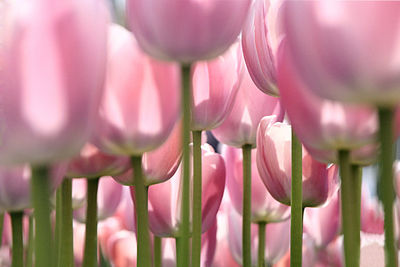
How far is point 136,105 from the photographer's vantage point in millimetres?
296

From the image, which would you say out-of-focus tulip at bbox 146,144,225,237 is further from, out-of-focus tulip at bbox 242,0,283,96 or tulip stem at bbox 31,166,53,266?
tulip stem at bbox 31,166,53,266

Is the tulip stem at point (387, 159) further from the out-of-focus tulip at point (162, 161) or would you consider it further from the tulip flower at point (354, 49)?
the out-of-focus tulip at point (162, 161)

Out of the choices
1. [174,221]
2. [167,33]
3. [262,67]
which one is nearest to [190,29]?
[167,33]

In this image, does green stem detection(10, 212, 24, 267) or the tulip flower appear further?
green stem detection(10, 212, 24, 267)

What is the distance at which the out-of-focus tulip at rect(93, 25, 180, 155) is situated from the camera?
11.4 inches

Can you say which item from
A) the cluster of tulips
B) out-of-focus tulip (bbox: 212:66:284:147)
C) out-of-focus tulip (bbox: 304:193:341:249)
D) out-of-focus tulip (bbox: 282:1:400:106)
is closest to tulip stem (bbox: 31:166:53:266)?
the cluster of tulips

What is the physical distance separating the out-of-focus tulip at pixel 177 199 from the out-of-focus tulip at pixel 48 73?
0.25 meters

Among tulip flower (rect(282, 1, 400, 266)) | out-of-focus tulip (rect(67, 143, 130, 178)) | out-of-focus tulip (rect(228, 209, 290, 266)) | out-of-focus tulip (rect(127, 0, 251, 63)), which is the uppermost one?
out-of-focus tulip (rect(127, 0, 251, 63))

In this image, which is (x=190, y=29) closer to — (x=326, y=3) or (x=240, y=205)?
(x=326, y=3)

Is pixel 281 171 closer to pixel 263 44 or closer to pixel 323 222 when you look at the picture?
pixel 263 44

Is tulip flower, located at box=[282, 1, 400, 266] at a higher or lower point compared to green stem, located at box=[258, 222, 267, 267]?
higher

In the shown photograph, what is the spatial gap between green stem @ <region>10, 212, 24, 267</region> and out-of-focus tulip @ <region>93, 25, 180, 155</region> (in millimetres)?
138

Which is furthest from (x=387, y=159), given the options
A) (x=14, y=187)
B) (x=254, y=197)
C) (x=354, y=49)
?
(x=254, y=197)

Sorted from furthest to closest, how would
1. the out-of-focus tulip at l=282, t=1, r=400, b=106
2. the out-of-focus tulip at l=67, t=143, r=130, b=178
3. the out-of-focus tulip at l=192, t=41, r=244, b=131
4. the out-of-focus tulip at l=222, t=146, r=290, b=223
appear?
the out-of-focus tulip at l=222, t=146, r=290, b=223, the out-of-focus tulip at l=192, t=41, r=244, b=131, the out-of-focus tulip at l=67, t=143, r=130, b=178, the out-of-focus tulip at l=282, t=1, r=400, b=106
